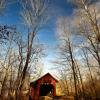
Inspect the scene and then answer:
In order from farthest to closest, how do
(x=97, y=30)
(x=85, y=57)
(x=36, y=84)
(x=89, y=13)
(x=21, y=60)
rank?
1. (x=85, y=57)
2. (x=36, y=84)
3. (x=21, y=60)
4. (x=89, y=13)
5. (x=97, y=30)

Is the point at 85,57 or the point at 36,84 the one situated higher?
the point at 85,57

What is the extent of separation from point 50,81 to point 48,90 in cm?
385

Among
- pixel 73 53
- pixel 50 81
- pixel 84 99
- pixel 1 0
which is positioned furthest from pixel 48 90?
pixel 1 0

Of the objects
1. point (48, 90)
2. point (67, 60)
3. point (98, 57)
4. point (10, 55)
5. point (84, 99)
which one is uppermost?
point (10, 55)

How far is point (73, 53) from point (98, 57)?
8915 mm

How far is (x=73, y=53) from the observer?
950 inches

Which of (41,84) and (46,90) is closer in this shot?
(41,84)

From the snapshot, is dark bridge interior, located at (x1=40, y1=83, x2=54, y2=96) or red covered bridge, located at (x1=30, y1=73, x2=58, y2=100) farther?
dark bridge interior, located at (x1=40, y1=83, x2=54, y2=96)

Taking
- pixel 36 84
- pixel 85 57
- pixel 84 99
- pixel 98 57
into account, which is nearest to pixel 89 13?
pixel 98 57

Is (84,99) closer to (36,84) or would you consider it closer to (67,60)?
(67,60)

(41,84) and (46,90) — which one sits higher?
(41,84)

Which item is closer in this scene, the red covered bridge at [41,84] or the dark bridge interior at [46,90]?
the red covered bridge at [41,84]

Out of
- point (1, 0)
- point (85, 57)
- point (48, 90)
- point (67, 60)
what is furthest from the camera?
point (85, 57)

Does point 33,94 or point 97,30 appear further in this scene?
point 33,94
